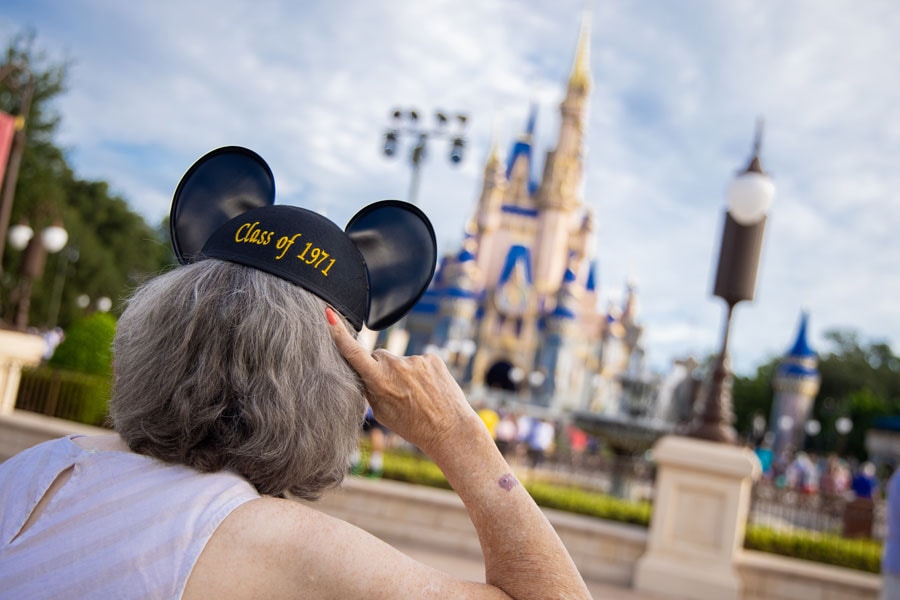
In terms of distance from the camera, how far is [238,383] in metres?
1.17

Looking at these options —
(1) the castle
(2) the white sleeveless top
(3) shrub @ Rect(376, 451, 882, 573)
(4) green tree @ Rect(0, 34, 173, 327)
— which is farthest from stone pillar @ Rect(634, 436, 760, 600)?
(1) the castle

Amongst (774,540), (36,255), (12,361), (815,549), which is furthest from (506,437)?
(12,361)

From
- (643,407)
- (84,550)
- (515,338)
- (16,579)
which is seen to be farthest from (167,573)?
(515,338)

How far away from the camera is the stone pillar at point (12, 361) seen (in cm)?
981

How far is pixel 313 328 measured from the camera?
124 centimetres

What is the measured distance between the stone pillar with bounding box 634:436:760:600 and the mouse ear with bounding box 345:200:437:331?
6507 mm

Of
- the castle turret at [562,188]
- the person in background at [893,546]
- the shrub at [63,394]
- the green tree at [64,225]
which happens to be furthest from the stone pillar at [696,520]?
the castle turret at [562,188]

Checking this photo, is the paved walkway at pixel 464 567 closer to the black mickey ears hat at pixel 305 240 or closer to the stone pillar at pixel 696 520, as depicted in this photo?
the stone pillar at pixel 696 520

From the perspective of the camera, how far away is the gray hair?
1.17 metres

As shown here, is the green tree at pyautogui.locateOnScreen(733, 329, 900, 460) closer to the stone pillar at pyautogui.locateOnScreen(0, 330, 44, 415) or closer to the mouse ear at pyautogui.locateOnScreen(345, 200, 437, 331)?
the stone pillar at pyautogui.locateOnScreen(0, 330, 44, 415)

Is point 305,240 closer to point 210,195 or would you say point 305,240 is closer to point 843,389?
point 210,195

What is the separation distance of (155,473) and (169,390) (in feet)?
0.42

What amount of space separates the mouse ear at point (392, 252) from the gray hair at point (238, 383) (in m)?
0.24

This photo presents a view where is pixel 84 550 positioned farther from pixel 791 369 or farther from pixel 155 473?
pixel 791 369
